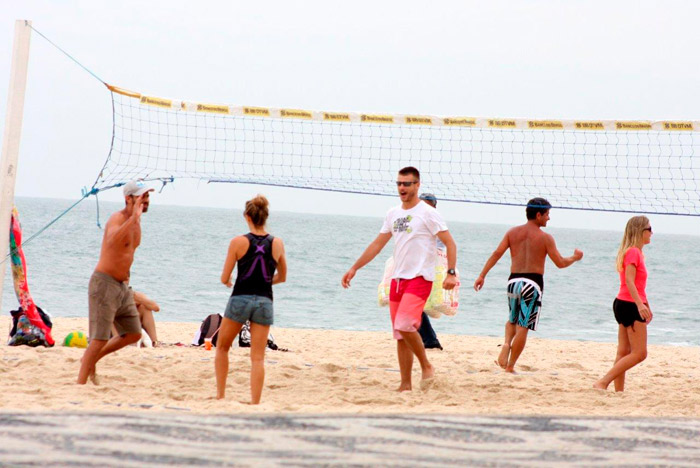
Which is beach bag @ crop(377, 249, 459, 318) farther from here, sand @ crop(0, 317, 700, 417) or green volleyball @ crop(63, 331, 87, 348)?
green volleyball @ crop(63, 331, 87, 348)

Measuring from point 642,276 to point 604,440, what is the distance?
7.91 feet

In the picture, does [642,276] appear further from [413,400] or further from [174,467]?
[174,467]

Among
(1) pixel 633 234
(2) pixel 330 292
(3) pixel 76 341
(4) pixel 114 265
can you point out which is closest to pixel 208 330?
(3) pixel 76 341

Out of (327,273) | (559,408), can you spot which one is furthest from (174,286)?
(559,408)

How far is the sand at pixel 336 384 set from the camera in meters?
5.55

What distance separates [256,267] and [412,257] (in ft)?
4.39

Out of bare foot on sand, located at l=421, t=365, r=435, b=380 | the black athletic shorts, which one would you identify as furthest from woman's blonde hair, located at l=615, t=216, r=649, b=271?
bare foot on sand, located at l=421, t=365, r=435, b=380

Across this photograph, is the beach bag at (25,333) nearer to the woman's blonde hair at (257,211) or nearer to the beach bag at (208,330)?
the beach bag at (208,330)

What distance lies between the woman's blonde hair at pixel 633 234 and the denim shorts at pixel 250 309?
261cm

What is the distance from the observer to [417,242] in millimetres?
6270

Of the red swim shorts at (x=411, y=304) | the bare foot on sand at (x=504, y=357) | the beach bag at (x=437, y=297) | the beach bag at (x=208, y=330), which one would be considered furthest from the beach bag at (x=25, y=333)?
the bare foot on sand at (x=504, y=357)

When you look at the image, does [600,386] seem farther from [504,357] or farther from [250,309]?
[250,309]

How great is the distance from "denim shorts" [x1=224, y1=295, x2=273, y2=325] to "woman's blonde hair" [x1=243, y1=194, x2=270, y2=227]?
44cm

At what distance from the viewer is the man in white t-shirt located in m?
6.23
